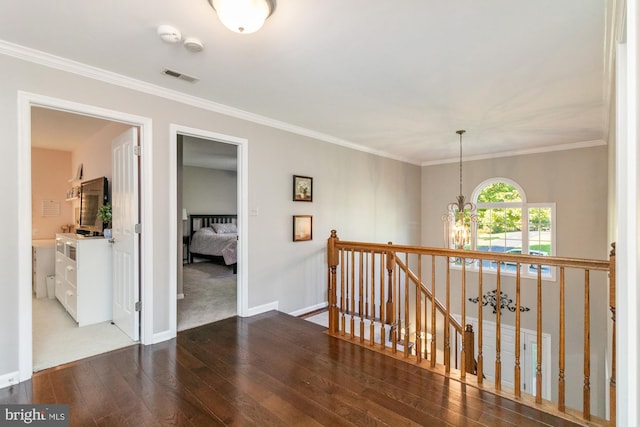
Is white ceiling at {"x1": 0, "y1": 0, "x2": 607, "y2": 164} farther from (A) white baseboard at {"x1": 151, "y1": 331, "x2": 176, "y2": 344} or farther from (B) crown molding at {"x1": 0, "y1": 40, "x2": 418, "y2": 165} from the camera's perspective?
(A) white baseboard at {"x1": 151, "y1": 331, "x2": 176, "y2": 344}

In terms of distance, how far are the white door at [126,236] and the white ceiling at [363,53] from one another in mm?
832

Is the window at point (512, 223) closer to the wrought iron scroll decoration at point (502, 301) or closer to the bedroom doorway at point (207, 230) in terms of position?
the wrought iron scroll decoration at point (502, 301)

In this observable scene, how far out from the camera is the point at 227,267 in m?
6.75

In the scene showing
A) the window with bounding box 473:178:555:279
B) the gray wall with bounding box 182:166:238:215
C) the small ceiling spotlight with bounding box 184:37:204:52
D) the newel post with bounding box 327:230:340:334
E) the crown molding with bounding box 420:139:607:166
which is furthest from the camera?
the gray wall with bounding box 182:166:238:215

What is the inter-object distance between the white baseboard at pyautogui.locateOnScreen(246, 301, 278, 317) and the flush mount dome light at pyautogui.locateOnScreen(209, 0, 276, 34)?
9.60 feet

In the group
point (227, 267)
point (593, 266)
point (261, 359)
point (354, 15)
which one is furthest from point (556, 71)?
point (227, 267)

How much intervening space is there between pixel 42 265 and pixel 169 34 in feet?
14.3

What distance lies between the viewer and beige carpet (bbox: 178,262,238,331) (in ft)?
11.9

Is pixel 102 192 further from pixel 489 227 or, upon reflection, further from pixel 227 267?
pixel 489 227

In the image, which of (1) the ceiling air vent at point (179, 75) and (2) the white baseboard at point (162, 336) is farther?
(2) the white baseboard at point (162, 336)

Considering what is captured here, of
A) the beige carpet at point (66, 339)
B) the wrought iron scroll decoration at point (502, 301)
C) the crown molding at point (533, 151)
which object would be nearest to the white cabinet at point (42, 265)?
the beige carpet at point (66, 339)

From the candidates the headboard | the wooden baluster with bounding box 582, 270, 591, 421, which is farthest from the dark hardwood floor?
the headboard

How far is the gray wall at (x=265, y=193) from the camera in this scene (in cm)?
224

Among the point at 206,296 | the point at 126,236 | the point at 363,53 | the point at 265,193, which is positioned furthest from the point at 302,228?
the point at 363,53
